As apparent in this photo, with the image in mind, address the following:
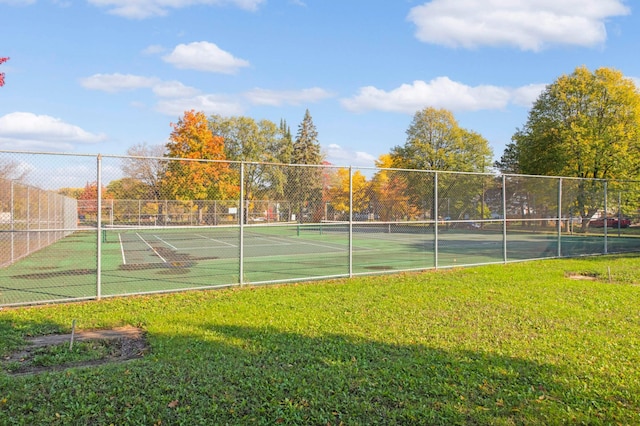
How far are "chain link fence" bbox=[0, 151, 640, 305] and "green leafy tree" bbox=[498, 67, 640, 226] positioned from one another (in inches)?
325

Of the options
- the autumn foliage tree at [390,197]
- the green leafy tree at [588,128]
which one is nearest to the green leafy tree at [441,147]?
the green leafy tree at [588,128]

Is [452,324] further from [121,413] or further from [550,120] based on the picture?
[550,120]

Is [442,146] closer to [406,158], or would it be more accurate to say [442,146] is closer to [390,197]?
→ [406,158]

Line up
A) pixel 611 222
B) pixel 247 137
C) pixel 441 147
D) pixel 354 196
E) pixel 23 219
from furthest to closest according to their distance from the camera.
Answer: pixel 247 137 < pixel 441 147 < pixel 611 222 < pixel 354 196 < pixel 23 219

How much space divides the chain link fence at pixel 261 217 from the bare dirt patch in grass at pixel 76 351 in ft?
7.49

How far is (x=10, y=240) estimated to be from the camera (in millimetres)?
11852

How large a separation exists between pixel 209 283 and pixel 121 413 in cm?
616

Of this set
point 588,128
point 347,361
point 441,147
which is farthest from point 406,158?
point 347,361

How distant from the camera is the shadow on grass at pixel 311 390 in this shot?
3.47 metres

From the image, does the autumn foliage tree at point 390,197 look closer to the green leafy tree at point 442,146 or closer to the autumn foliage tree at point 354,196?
the autumn foliage tree at point 354,196

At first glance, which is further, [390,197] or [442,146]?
[442,146]

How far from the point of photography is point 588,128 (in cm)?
3123

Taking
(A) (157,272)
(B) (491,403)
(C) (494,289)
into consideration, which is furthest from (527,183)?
(B) (491,403)

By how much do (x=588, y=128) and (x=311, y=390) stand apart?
33754 mm
